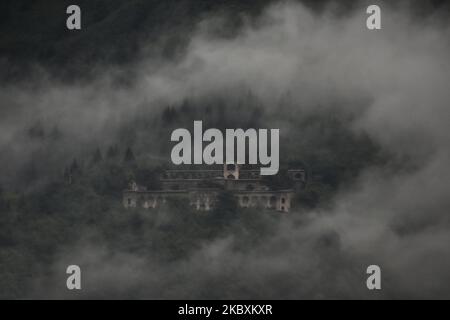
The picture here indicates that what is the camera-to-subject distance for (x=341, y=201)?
41.3 metres

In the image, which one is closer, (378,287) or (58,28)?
(378,287)

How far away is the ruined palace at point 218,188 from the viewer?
41.1m

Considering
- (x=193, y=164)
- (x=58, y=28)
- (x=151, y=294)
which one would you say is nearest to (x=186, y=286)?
(x=151, y=294)

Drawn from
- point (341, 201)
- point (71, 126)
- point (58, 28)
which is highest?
point (58, 28)

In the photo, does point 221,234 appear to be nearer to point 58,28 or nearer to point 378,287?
point 378,287

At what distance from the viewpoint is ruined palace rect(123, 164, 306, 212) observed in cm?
4106

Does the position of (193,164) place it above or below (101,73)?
below

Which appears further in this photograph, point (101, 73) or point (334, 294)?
point (101, 73)

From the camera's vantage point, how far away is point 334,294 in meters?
39.8

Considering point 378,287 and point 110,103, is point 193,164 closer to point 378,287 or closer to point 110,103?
point 110,103

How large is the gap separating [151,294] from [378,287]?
678 cm

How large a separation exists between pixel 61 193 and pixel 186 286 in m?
4.93

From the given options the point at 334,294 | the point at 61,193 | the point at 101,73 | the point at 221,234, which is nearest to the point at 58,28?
the point at 101,73

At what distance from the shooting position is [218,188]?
4147cm
